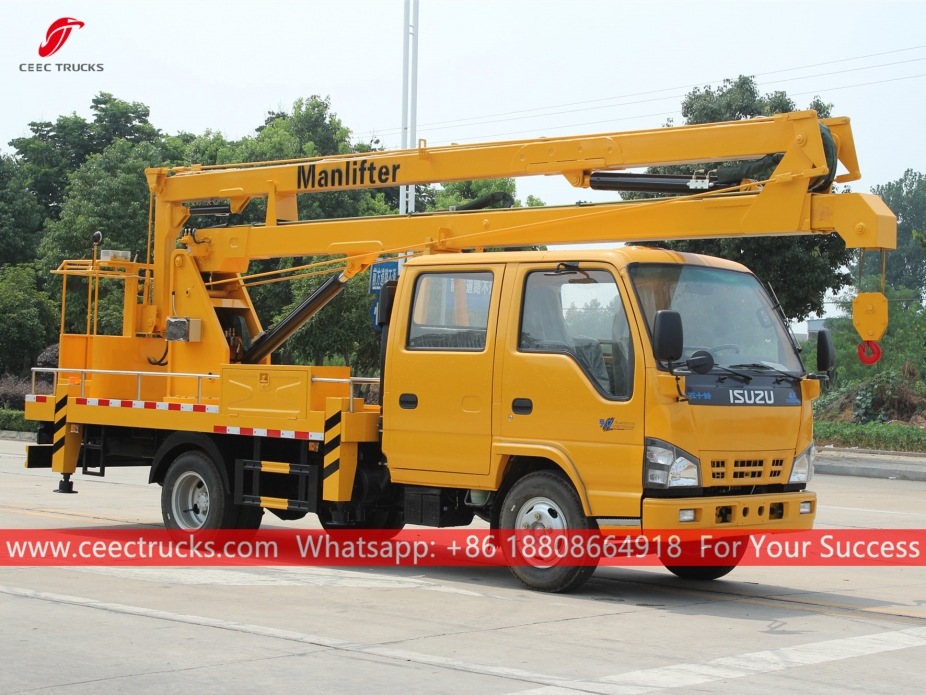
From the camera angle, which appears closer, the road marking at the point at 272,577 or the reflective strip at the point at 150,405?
the road marking at the point at 272,577

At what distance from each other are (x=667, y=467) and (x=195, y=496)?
5.03 meters

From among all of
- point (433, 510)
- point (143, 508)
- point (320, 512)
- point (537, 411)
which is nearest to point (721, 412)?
point (537, 411)

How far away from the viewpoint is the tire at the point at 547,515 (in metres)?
8.46

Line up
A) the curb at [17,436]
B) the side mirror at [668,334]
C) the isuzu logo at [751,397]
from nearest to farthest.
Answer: the side mirror at [668,334] → the isuzu logo at [751,397] → the curb at [17,436]

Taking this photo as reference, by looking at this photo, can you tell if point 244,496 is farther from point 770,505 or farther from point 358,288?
point 358,288

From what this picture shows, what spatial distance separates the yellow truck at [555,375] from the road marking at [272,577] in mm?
556

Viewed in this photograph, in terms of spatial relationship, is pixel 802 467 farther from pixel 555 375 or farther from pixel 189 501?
pixel 189 501

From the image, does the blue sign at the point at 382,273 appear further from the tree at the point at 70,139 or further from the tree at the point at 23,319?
the tree at the point at 70,139

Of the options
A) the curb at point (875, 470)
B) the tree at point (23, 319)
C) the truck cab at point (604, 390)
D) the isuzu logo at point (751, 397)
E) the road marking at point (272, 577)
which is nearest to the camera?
the truck cab at point (604, 390)

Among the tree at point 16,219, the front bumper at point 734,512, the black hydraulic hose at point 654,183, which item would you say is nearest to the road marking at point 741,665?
the front bumper at point 734,512

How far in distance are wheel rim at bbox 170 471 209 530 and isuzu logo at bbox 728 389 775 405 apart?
5144 mm

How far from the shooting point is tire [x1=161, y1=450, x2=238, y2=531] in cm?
1072

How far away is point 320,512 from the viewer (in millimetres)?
10227

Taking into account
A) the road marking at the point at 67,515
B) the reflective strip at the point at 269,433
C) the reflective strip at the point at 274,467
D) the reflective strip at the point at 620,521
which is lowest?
the road marking at the point at 67,515
